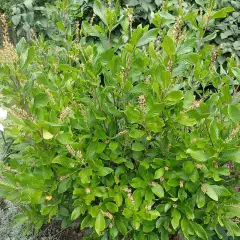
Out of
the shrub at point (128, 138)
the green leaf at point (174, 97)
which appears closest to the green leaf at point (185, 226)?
the shrub at point (128, 138)

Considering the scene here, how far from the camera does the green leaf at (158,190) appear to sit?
1.65 meters

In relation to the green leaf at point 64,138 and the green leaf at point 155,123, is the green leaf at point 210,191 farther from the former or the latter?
the green leaf at point 64,138

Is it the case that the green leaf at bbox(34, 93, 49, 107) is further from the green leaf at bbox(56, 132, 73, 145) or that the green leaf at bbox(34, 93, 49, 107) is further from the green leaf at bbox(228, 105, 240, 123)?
the green leaf at bbox(228, 105, 240, 123)

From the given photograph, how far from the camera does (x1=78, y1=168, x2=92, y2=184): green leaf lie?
5.16 feet

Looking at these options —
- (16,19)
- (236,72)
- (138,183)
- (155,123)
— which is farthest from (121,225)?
(16,19)

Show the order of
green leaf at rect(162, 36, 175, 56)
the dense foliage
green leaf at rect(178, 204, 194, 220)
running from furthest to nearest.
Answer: the dense foliage → green leaf at rect(178, 204, 194, 220) → green leaf at rect(162, 36, 175, 56)

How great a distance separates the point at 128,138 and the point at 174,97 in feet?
1.17

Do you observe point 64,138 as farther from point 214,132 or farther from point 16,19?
point 16,19

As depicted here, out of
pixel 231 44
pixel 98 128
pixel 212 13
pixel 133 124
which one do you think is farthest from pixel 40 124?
pixel 231 44

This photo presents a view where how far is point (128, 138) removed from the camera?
5.58 ft

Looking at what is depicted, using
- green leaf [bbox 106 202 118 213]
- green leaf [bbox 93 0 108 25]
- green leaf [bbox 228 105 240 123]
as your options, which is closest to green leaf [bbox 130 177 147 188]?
green leaf [bbox 106 202 118 213]

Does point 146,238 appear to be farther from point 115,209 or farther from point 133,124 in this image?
point 133,124

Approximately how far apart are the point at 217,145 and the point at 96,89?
1.83 ft

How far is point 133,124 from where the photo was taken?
5.51 ft
